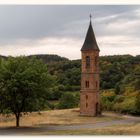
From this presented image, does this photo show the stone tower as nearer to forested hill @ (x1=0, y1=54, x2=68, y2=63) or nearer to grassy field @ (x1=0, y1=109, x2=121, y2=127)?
grassy field @ (x1=0, y1=109, x2=121, y2=127)

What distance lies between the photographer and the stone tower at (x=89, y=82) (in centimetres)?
3084

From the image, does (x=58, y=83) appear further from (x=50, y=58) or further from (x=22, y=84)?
(x=22, y=84)

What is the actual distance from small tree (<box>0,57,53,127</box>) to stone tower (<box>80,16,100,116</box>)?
5.91 metres

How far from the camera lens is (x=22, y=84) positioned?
962 inches

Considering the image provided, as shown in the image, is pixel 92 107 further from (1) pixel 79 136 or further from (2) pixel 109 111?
(1) pixel 79 136

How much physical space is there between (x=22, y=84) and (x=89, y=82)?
8.69 m

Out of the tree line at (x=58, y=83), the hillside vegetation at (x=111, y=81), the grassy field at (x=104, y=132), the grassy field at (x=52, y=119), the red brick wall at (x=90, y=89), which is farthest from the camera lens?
the red brick wall at (x=90, y=89)

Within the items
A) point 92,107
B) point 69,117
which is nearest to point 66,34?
point 69,117

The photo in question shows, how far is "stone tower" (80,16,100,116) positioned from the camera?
30.8m

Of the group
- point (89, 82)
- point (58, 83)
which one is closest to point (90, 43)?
point (89, 82)

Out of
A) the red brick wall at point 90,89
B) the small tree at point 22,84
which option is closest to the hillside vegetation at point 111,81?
the red brick wall at point 90,89

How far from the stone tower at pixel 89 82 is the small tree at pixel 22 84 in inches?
233

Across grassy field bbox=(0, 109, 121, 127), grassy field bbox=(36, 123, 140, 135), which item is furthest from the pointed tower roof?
grassy field bbox=(36, 123, 140, 135)

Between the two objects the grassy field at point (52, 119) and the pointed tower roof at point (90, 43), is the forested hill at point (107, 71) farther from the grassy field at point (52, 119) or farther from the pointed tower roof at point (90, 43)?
the grassy field at point (52, 119)
